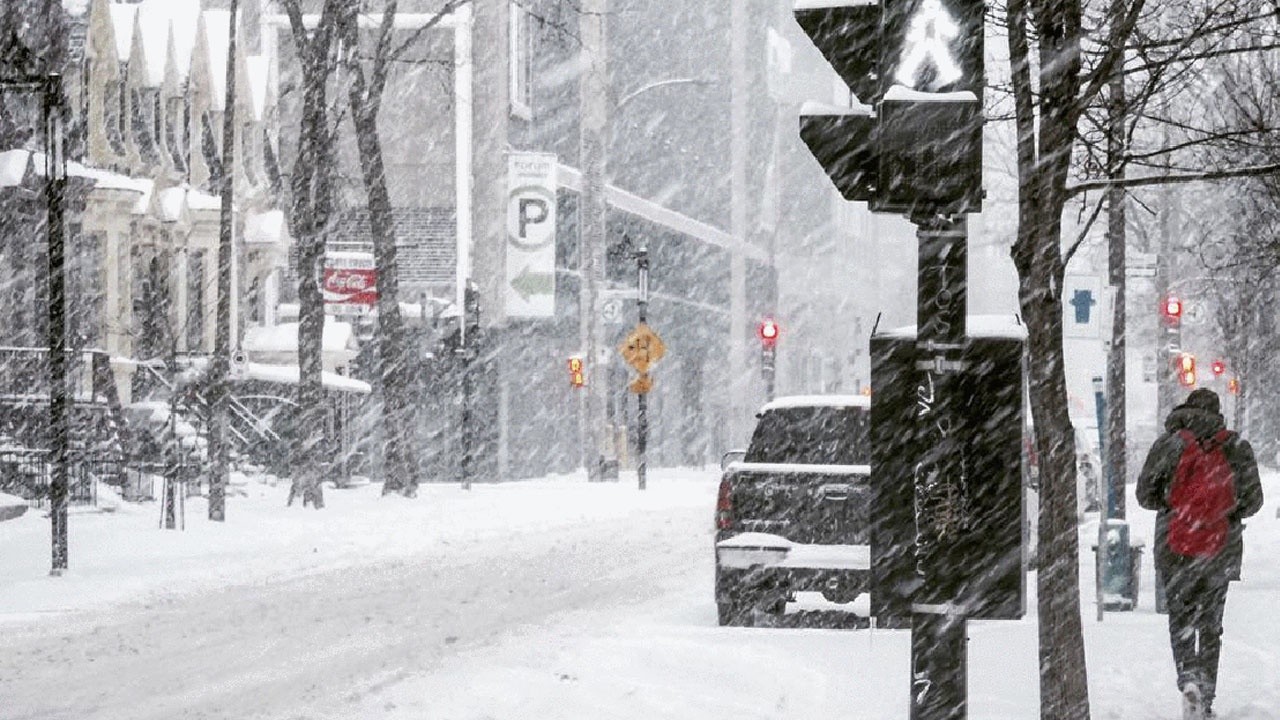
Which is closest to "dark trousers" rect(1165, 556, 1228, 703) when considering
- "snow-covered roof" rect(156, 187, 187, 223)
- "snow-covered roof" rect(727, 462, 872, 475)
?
"snow-covered roof" rect(727, 462, 872, 475)

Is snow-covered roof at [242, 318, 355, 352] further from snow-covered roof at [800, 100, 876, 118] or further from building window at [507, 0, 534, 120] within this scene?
snow-covered roof at [800, 100, 876, 118]

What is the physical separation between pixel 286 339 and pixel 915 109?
4671 centimetres

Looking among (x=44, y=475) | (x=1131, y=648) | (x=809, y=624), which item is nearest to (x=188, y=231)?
(x=44, y=475)

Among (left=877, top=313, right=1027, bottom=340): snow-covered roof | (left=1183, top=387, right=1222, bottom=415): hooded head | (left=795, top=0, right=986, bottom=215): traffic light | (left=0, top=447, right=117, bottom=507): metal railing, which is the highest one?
(left=795, top=0, right=986, bottom=215): traffic light

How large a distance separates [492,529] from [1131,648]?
56.7 feet

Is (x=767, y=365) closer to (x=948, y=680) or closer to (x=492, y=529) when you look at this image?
(x=492, y=529)

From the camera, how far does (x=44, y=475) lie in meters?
31.0

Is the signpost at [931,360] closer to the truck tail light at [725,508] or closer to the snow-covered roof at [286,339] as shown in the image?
the truck tail light at [725,508]

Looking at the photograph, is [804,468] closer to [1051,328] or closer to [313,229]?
[1051,328]

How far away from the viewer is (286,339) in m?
52.8

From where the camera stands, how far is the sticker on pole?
174ft

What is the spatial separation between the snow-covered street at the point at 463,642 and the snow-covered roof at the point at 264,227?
80.8ft

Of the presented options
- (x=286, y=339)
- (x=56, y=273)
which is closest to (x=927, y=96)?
(x=56, y=273)

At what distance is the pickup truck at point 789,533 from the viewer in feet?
53.4
